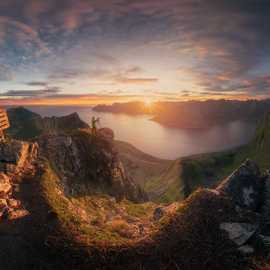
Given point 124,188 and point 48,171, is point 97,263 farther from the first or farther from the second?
point 124,188

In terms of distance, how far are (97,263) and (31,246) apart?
4448 mm

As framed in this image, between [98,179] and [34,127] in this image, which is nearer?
[98,179]

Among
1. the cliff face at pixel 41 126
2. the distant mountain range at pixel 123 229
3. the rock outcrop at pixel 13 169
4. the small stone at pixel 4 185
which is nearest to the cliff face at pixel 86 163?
the distant mountain range at pixel 123 229

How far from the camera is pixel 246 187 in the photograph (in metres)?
20.7

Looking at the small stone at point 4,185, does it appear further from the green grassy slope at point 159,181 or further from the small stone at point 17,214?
the green grassy slope at point 159,181

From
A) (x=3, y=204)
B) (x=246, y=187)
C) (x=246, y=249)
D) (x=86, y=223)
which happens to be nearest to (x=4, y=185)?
(x=3, y=204)

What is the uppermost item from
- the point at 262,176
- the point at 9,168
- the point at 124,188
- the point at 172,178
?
the point at 9,168

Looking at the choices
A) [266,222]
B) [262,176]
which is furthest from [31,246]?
[262,176]

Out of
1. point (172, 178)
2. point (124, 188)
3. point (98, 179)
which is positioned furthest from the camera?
point (172, 178)

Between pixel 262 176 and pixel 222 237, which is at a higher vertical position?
pixel 262 176

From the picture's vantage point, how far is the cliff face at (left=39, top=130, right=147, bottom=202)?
3328 centimetres

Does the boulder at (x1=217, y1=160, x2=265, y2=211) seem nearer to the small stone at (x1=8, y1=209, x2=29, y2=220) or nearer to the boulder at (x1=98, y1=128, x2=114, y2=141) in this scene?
the small stone at (x1=8, y1=209, x2=29, y2=220)

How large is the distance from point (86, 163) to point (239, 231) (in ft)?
92.0

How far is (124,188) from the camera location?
4447 cm
